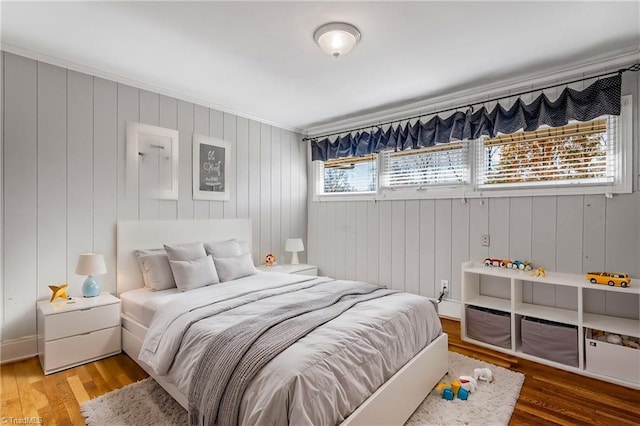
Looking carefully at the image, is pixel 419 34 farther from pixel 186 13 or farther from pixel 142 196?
pixel 142 196

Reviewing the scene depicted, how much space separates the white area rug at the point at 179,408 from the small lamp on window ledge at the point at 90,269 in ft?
3.32

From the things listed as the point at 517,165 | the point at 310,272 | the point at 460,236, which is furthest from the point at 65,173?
the point at 517,165

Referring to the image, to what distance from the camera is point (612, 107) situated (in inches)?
104

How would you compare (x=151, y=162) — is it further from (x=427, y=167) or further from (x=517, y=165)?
(x=517, y=165)

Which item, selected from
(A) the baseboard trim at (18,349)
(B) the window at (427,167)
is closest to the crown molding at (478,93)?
(B) the window at (427,167)

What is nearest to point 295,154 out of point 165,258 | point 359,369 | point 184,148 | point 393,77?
point 184,148

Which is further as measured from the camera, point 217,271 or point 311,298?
point 217,271

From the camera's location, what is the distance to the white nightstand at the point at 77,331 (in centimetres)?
249

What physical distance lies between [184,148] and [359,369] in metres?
3.04

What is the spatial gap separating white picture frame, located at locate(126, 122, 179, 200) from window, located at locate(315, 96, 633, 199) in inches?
92.6

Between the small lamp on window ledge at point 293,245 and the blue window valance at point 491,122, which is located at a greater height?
the blue window valance at point 491,122

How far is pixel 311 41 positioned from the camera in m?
2.54

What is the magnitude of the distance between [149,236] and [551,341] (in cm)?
374

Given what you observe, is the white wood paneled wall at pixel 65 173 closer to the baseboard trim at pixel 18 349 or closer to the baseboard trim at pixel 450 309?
the baseboard trim at pixel 18 349
